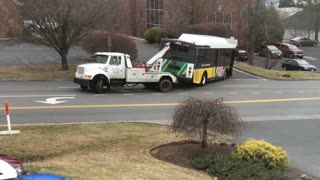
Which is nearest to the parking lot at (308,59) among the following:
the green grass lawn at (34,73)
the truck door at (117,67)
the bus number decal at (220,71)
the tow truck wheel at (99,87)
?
the bus number decal at (220,71)

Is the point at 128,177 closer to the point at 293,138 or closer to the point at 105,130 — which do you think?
the point at 105,130

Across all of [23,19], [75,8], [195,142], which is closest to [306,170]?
[195,142]

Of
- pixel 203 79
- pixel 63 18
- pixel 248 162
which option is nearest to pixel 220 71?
pixel 203 79

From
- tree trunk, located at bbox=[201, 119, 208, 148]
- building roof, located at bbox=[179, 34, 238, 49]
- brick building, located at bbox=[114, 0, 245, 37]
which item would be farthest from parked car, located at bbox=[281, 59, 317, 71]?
tree trunk, located at bbox=[201, 119, 208, 148]

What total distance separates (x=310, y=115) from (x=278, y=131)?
4.53m

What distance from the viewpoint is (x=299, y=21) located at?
97.2 metres

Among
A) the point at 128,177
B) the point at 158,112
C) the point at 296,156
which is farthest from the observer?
the point at 158,112

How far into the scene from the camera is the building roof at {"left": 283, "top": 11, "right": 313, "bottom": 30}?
305 feet

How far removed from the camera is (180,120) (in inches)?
496

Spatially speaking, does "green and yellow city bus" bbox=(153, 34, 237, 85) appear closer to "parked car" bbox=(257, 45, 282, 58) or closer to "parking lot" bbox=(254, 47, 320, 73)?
"parking lot" bbox=(254, 47, 320, 73)

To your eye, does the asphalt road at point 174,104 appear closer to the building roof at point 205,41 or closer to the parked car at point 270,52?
the building roof at point 205,41

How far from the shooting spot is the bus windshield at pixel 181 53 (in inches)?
1145

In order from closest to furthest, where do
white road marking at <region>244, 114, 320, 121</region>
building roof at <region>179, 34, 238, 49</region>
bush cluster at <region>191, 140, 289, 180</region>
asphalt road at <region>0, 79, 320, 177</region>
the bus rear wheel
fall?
bush cluster at <region>191, 140, 289, 180</region>
asphalt road at <region>0, 79, 320, 177</region>
white road marking at <region>244, 114, 320, 121</region>
building roof at <region>179, 34, 238, 49</region>
the bus rear wheel

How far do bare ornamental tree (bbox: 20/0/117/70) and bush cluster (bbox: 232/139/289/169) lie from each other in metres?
19.6
